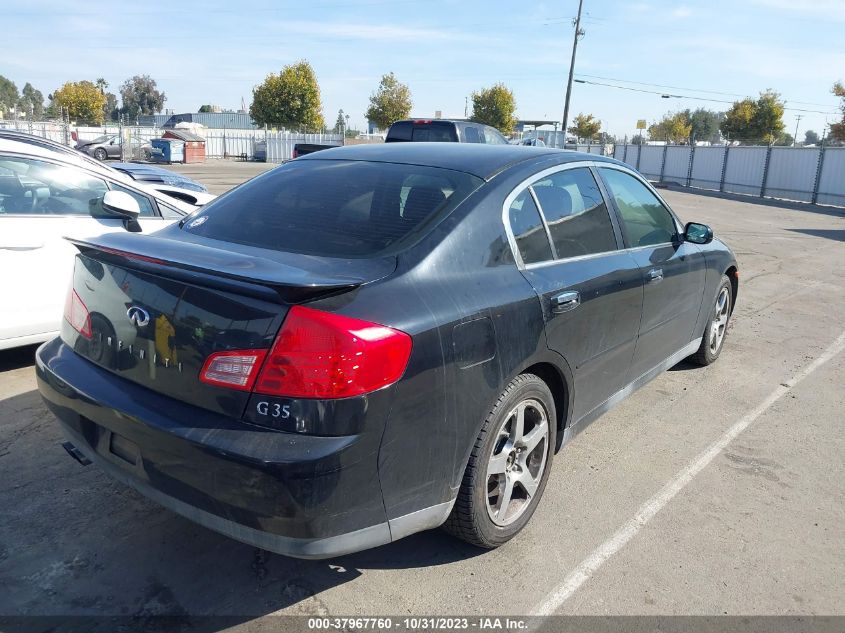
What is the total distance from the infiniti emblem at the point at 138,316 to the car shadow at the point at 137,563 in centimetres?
103

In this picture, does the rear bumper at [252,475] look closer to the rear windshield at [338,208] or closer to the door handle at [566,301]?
the rear windshield at [338,208]

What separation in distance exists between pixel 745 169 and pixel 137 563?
99.9ft

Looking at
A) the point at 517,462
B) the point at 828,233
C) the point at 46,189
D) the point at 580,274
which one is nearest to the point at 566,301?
the point at 580,274

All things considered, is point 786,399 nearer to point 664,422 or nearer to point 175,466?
point 664,422

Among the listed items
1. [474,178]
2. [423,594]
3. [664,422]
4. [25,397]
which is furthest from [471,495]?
[25,397]

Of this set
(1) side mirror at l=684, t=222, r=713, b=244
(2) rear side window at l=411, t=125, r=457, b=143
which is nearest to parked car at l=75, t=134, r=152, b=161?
(2) rear side window at l=411, t=125, r=457, b=143

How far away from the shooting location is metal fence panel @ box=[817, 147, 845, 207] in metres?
24.5

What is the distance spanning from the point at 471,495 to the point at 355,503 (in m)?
0.60

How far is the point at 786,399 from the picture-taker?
497cm

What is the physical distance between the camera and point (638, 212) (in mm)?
4176

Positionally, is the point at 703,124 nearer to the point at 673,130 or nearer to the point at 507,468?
the point at 673,130

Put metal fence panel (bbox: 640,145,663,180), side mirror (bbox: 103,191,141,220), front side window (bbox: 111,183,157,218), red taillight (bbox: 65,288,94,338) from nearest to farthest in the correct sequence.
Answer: red taillight (bbox: 65,288,94,338) < side mirror (bbox: 103,191,141,220) < front side window (bbox: 111,183,157,218) < metal fence panel (bbox: 640,145,663,180)

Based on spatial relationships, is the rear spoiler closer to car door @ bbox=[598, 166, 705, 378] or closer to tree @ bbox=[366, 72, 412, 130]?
car door @ bbox=[598, 166, 705, 378]

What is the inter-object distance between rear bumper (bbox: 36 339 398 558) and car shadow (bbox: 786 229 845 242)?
50.5 ft
